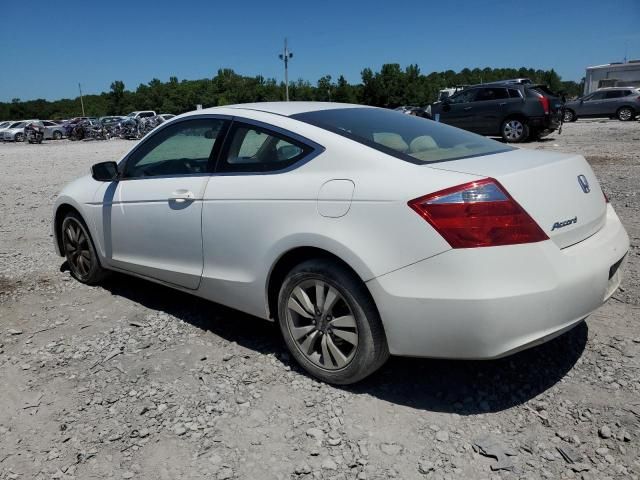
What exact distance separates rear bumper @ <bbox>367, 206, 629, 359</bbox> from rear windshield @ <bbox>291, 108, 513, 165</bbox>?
1.98 feet

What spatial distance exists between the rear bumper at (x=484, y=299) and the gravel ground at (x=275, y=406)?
43 cm

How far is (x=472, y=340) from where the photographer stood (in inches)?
93.8

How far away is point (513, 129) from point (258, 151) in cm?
1472

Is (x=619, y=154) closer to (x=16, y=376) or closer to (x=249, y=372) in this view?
(x=249, y=372)

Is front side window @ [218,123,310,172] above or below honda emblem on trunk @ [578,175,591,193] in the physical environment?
above

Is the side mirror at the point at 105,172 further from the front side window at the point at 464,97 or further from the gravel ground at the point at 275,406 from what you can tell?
the front side window at the point at 464,97

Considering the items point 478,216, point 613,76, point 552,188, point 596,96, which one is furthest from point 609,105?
point 478,216

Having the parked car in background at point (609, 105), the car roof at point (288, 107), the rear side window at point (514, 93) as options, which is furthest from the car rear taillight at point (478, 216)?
the parked car in background at point (609, 105)

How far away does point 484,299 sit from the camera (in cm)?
230

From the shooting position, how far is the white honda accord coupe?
7.73 feet

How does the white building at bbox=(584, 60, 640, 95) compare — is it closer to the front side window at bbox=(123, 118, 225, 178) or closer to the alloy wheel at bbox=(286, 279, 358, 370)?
the front side window at bbox=(123, 118, 225, 178)

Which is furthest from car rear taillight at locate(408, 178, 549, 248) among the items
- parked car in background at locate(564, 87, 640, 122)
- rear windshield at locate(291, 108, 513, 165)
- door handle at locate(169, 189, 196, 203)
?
parked car in background at locate(564, 87, 640, 122)

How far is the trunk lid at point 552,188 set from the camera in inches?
96.8

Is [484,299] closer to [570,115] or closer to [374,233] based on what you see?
[374,233]
